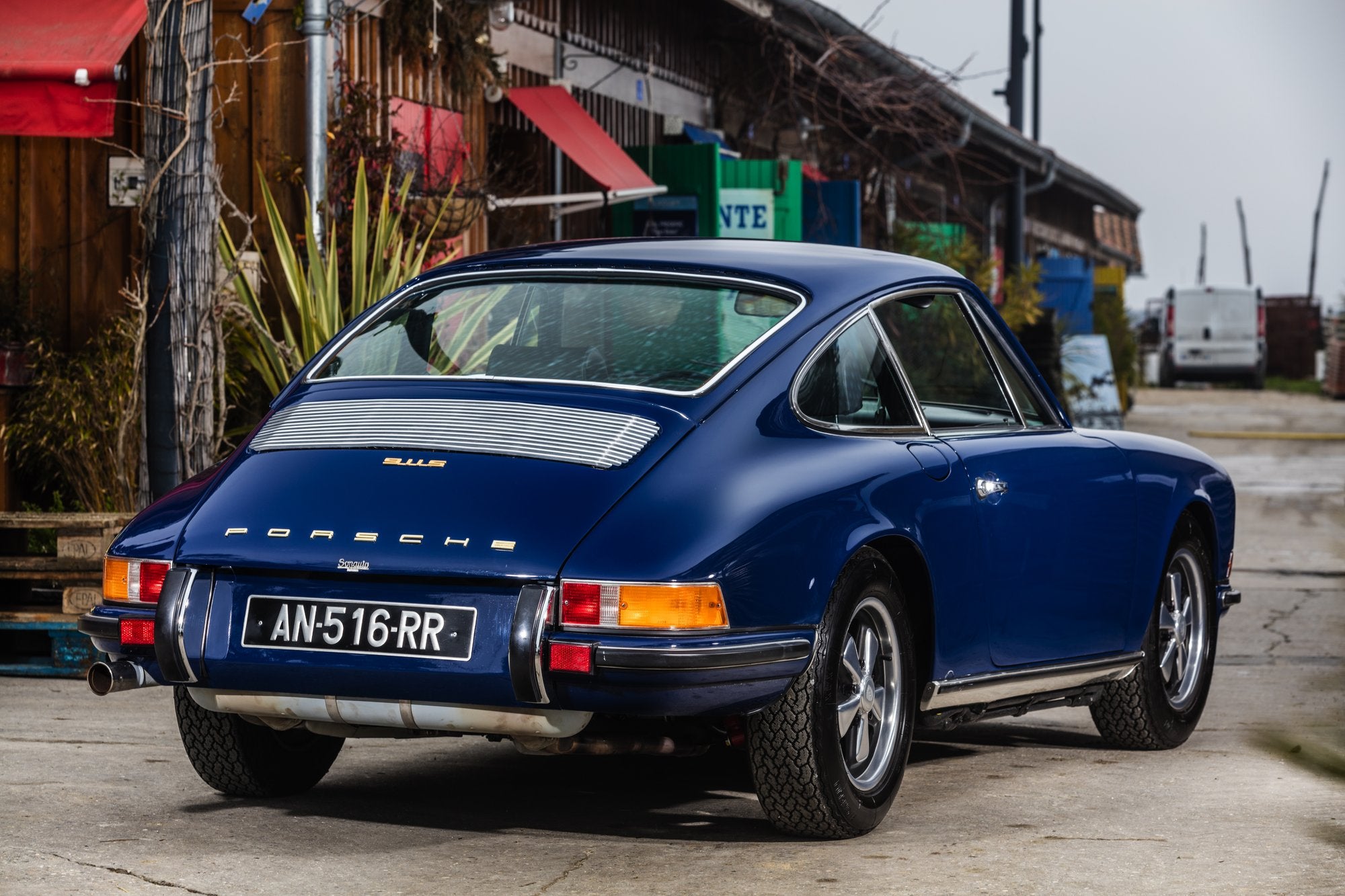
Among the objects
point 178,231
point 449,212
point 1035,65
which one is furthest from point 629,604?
point 1035,65

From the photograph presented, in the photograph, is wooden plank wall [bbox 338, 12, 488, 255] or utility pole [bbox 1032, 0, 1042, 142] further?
utility pole [bbox 1032, 0, 1042, 142]

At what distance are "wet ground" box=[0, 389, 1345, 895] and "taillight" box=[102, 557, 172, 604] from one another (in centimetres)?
57

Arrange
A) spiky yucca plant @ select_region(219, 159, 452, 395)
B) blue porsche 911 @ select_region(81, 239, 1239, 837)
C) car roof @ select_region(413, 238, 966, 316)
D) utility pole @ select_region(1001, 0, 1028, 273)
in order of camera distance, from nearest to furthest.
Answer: blue porsche 911 @ select_region(81, 239, 1239, 837), car roof @ select_region(413, 238, 966, 316), spiky yucca plant @ select_region(219, 159, 452, 395), utility pole @ select_region(1001, 0, 1028, 273)

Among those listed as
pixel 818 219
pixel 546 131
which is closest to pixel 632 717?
pixel 546 131

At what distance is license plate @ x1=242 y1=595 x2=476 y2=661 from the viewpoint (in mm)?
4125

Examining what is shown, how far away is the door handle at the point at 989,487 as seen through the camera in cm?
510

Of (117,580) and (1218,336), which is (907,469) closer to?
(117,580)

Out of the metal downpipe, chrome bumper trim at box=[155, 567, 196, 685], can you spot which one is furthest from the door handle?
the metal downpipe

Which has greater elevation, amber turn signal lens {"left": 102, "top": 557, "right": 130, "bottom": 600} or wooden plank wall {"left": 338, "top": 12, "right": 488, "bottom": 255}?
wooden plank wall {"left": 338, "top": 12, "right": 488, "bottom": 255}

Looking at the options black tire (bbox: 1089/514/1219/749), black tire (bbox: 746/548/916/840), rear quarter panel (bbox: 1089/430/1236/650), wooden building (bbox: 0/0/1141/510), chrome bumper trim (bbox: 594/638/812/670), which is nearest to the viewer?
chrome bumper trim (bbox: 594/638/812/670)

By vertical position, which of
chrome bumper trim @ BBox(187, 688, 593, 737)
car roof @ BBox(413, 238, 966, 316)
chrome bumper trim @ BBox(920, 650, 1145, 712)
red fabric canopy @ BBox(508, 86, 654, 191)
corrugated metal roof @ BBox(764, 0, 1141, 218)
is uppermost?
corrugated metal roof @ BBox(764, 0, 1141, 218)

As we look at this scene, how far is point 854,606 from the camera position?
177 inches

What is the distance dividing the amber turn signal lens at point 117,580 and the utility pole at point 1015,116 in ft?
75.0

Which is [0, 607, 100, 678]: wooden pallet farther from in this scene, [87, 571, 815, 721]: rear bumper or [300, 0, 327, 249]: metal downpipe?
[300, 0, 327, 249]: metal downpipe
